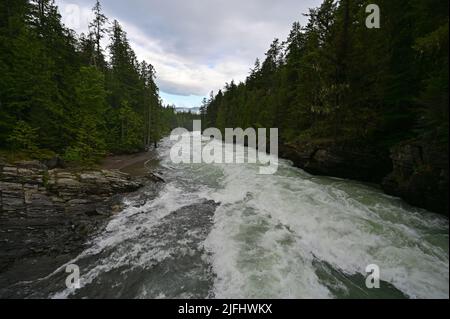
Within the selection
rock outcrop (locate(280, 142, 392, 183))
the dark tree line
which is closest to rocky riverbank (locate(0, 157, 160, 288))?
rock outcrop (locate(280, 142, 392, 183))

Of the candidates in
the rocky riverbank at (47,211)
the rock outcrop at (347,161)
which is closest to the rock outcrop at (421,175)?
the rock outcrop at (347,161)

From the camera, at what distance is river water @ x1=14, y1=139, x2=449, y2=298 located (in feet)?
15.7

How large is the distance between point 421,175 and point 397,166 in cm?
155

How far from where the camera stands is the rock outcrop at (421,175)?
7711mm

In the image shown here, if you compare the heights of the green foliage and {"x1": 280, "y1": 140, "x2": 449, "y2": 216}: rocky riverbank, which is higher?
the green foliage

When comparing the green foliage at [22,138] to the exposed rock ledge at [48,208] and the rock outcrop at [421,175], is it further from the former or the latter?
the rock outcrop at [421,175]

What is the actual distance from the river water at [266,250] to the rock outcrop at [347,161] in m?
3.16

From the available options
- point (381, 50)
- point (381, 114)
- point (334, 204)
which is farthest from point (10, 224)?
point (381, 50)

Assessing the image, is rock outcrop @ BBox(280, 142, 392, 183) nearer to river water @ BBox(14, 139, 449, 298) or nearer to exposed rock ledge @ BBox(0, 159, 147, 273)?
river water @ BBox(14, 139, 449, 298)

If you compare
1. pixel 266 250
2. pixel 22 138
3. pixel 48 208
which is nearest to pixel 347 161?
pixel 266 250

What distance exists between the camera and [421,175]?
836 cm

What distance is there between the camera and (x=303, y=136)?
1800 centimetres

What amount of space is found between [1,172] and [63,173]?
2.07 metres

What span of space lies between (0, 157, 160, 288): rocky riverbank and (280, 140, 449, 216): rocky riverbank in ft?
39.7
